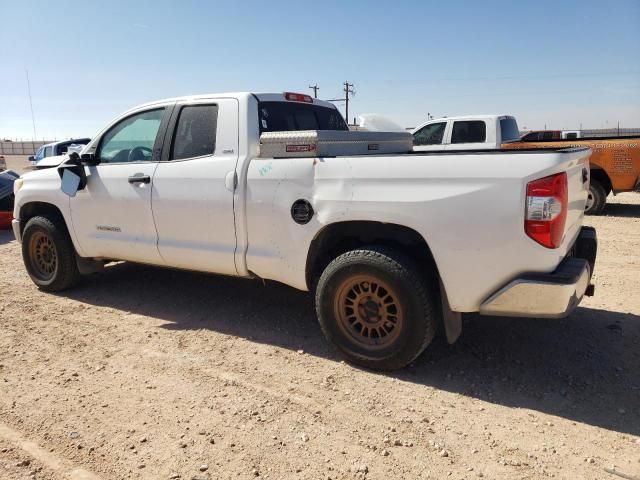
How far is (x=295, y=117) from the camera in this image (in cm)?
476

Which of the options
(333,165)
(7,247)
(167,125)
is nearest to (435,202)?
(333,165)

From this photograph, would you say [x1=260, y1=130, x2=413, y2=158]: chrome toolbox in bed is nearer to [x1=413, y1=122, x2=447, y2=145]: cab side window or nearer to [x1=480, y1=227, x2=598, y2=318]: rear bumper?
[x1=480, y1=227, x2=598, y2=318]: rear bumper

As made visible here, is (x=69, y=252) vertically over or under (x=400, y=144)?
under

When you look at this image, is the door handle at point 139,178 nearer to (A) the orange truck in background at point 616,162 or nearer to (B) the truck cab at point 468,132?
(A) the orange truck in background at point 616,162

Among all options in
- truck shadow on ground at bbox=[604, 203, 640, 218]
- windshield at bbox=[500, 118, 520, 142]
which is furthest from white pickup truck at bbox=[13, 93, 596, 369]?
truck shadow on ground at bbox=[604, 203, 640, 218]

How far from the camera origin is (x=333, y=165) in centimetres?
356

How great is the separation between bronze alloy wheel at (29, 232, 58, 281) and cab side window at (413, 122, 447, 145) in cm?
846

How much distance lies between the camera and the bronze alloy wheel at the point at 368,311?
3467 mm

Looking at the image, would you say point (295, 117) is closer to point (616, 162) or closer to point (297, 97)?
point (297, 97)

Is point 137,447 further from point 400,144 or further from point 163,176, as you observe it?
point 400,144

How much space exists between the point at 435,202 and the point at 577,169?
1060 mm

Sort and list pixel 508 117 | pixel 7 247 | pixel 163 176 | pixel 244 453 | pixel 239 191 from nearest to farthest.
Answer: pixel 244 453, pixel 239 191, pixel 163 176, pixel 7 247, pixel 508 117

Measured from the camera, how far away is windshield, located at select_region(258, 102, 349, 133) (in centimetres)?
438

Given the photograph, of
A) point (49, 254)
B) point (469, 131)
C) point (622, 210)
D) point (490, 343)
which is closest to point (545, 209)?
point (490, 343)
